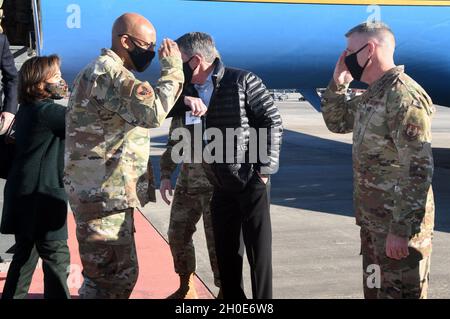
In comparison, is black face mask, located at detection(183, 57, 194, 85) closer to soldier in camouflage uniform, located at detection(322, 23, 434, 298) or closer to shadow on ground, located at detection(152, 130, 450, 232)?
soldier in camouflage uniform, located at detection(322, 23, 434, 298)

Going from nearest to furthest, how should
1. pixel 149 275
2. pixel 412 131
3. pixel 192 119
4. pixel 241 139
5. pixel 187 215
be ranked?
pixel 412 131, pixel 241 139, pixel 192 119, pixel 187 215, pixel 149 275

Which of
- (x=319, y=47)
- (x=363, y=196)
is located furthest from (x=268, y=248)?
(x=319, y=47)

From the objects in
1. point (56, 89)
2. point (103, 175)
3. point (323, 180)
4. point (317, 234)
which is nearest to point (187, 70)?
point (56, 89)

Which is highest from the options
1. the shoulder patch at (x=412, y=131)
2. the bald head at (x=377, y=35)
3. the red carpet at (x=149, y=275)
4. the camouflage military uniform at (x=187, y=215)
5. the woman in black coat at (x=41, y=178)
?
the bald head at (x=377, y=35)

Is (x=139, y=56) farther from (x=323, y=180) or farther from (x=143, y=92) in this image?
(x=323, y=180)

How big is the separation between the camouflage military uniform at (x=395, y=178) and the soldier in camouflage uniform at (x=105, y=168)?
101cm

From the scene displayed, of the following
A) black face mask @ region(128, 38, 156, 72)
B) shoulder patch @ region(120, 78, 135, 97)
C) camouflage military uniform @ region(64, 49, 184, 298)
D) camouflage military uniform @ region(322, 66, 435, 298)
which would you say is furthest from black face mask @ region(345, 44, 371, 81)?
shoulder patch @ region(120, 78, 135, 97)

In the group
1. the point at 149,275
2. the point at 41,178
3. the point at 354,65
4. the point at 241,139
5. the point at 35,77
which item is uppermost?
the point at 354,65

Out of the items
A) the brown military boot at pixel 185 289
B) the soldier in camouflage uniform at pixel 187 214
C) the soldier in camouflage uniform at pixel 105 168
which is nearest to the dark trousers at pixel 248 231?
the soldier in camouflage uniform at pixel 187 214

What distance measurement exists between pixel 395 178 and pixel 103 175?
1.46m

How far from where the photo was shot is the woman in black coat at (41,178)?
11.3ft

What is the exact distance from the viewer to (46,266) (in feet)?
11.5

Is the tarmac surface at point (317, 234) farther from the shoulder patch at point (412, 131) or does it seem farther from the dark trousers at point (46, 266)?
the shoulder patch at point (412, 131)

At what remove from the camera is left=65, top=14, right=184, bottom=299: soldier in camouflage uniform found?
116 inches
